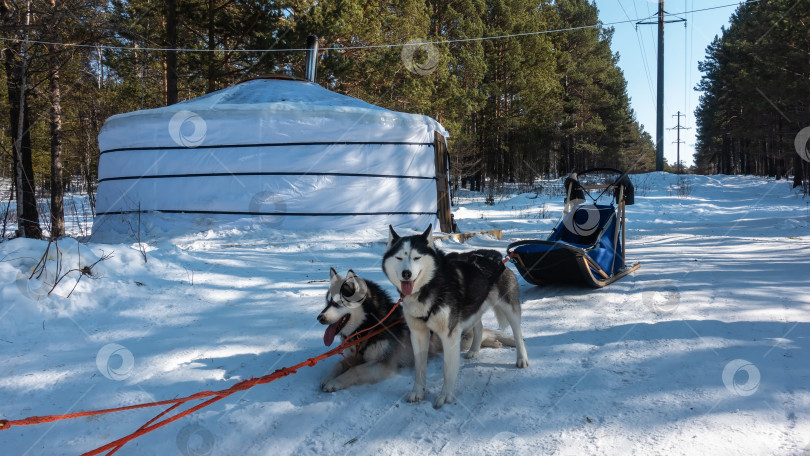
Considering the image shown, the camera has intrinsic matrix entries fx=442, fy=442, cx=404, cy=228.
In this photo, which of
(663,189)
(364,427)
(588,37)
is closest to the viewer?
(364,427)

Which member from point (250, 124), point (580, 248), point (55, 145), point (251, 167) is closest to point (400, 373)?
point (580, 248)

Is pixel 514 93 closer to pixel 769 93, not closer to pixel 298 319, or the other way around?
pixel 769 93

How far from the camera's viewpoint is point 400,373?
2211 millimetres

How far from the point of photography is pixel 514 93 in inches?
736

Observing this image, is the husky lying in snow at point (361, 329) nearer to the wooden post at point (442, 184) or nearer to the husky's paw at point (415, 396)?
the husky's paw at point (415, 396)

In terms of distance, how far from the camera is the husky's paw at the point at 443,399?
1.82m

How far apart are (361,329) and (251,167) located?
4881 mm

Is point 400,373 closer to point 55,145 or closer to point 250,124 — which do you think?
point 250,124

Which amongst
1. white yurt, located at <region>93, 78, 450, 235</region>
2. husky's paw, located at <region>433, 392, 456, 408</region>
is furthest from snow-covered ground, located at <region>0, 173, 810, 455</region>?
white yurt, located at <region>93, 78, 450, 235</region>

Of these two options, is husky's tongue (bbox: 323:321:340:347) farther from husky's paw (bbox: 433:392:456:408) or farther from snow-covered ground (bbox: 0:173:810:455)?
husky's paw (bbox: 433:392:456:408)

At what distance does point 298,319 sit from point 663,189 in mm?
16765

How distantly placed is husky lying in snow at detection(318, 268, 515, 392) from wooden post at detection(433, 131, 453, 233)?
5.24 m

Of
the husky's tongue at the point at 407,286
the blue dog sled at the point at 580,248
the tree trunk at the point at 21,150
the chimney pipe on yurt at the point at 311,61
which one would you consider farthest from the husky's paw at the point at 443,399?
the chimney pipe on yurt at the point at 311,61

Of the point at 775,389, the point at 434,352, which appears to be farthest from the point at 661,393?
the point at 434,352
